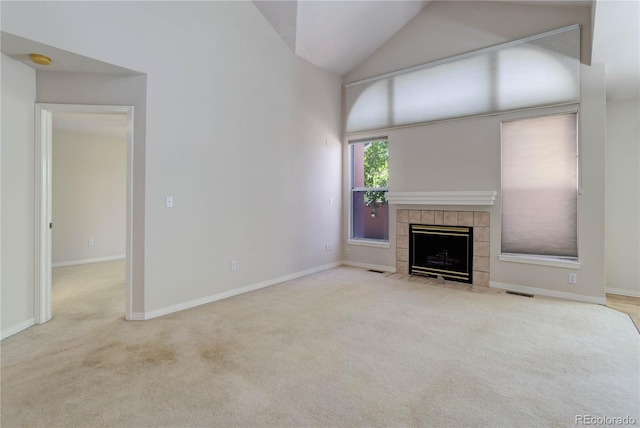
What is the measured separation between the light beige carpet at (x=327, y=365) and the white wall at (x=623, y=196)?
1.19m

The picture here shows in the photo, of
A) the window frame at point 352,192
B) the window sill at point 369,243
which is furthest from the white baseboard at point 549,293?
the window frame at point 352,192

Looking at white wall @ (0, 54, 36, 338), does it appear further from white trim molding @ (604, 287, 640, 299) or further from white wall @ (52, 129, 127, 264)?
white trim molding @ (604, 287, 640, 299)

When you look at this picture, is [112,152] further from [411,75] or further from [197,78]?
[411,75]

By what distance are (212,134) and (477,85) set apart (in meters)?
3.61

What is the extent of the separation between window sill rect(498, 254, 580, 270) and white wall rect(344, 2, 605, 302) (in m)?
0.06

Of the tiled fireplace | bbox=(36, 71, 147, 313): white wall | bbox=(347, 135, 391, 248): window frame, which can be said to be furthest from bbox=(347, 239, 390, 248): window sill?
bbox=(36, 71, 147, 313): white wall

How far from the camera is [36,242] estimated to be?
3.14m

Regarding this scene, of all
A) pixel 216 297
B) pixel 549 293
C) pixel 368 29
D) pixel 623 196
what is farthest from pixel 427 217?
pixel 216 297

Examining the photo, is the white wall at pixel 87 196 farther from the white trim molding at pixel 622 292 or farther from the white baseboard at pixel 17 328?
the white trim molding at pixel 622 292

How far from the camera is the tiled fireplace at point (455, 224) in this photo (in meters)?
4.52

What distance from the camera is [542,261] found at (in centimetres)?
408

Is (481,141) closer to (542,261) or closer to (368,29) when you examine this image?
(542,261)

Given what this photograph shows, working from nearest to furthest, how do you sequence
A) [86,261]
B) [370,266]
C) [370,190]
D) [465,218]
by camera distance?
[465,218] < [370,266] < [370,190] < [86,261]

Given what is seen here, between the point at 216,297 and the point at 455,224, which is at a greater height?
the point at 455,224
